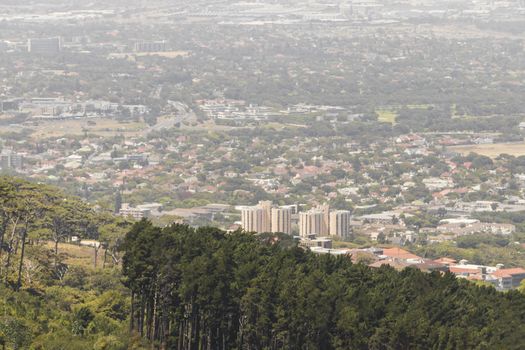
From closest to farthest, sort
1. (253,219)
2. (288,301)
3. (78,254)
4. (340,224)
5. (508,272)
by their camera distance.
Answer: (288,301), (78,254), (508,272), (340,224), (253,219)

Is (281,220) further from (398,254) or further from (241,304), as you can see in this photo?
(241,304)

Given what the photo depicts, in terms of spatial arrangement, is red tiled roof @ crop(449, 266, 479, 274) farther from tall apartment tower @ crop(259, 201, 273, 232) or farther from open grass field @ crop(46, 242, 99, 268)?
tall apartment tower @ crop(259, 201, 273, 232)

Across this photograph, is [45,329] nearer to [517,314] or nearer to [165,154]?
[517,314]

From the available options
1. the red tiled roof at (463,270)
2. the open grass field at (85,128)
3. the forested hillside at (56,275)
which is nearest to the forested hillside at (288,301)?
the forested hillside at (56,275)

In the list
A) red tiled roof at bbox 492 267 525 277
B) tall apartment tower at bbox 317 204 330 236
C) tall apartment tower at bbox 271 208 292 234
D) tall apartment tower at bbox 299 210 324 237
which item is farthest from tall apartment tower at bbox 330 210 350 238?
red tiled roof at bbox 492 267 525 277

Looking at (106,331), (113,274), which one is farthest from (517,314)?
(113,274)

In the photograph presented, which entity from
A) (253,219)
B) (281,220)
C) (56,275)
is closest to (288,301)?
(56,275)
